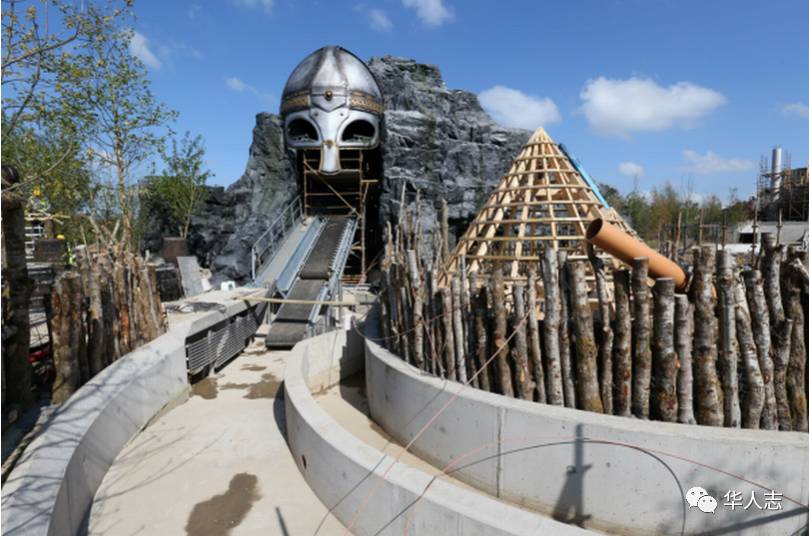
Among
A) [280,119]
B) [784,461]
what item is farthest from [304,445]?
[280,119]

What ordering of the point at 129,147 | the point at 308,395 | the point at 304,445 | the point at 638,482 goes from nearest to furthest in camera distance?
the point at 638,482, the point at 304,445, the point at 308,395, the point at 129,147

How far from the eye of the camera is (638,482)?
9.89 feet

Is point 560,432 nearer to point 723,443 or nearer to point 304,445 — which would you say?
point 723,443

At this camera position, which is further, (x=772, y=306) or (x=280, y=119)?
(x=280, y=119)

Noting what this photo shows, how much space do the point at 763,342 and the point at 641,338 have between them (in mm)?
867

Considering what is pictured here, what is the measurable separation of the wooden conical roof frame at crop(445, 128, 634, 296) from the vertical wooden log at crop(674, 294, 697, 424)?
2.41 metres

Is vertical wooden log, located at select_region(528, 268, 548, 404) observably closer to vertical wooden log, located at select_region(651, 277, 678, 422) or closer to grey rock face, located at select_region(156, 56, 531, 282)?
vertical wooden log, located at select_region(651, 277, 678, 422)

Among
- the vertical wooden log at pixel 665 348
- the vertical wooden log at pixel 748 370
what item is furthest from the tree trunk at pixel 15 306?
the vertical wooden log at pixel 748 370

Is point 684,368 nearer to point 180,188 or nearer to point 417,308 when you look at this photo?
point 417,308

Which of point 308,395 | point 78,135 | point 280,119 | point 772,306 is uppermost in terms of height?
point 280,119

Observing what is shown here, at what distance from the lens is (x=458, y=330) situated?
4188mm

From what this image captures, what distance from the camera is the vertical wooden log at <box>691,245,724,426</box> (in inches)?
127

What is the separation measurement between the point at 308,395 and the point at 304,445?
22.5 inches

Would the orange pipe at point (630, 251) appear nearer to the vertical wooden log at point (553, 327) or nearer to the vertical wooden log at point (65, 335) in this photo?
the vertical wooden log at point (553, 327)
